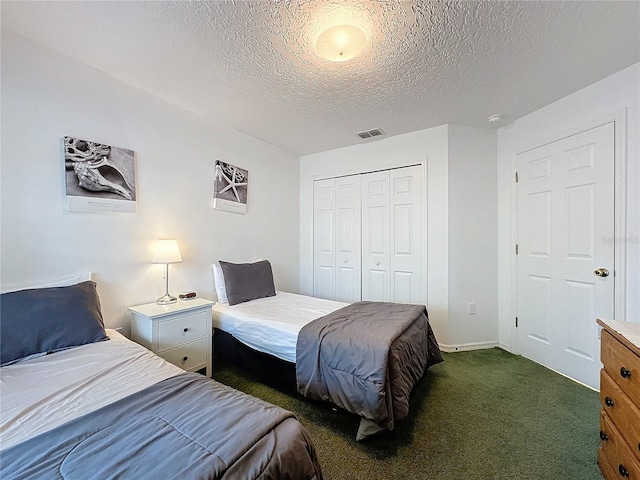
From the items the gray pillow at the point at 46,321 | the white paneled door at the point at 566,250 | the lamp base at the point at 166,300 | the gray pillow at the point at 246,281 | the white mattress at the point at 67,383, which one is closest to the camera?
the white mattress at the point at 67,383

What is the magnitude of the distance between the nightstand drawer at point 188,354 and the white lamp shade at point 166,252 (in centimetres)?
70

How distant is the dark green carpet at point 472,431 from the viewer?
4.91 feet

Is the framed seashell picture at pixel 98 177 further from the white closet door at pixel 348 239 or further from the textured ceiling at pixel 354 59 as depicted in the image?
the white closet door at pixel 348 239

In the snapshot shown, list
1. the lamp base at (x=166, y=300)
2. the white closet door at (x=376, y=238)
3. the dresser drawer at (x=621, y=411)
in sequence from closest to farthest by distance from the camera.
A: the dresser drawer at (x=621, y=411) → the lamp base at (x=166, y=300) → the white closet door at (x=376, y=238)

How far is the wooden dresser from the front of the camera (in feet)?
3.90

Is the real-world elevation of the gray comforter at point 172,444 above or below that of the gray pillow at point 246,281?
below

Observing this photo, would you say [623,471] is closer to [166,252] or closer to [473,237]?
[473,237]

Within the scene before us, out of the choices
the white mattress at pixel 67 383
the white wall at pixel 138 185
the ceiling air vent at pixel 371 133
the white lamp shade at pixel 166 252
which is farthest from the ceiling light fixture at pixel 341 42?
the white mattress at pixel 67 383

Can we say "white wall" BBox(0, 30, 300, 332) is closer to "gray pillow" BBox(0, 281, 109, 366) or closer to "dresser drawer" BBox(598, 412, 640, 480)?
"gray pillow" BBox(0, 281, 109, 366)

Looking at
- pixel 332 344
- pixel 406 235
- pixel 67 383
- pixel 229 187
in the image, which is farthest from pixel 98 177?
pixel 406 235

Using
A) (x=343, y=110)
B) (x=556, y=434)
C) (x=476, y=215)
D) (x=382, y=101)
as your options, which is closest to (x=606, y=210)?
(x=476, y=215)

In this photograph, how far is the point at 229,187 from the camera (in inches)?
122

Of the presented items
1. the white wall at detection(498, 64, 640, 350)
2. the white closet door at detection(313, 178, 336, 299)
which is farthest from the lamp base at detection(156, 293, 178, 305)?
the white wall at detection(498, 64, 640, 350)

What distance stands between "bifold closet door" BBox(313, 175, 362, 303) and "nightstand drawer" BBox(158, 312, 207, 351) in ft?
6.36
